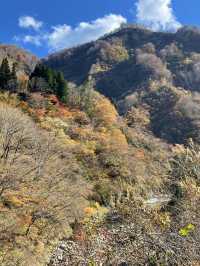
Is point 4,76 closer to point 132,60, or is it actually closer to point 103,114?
point 103,114

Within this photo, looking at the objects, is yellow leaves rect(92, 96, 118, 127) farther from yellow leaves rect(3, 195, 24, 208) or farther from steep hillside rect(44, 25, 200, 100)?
steep hillside rect(44, 25, 200, 100)

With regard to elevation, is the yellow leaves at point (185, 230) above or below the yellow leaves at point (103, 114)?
below

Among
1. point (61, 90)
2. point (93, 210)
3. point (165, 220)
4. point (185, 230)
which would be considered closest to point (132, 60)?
point (61, 90)

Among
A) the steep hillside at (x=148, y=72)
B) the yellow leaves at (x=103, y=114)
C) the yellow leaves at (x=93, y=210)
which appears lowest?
the yellow leaves at (x=93, y=210)

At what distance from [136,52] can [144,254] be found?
16440 cm

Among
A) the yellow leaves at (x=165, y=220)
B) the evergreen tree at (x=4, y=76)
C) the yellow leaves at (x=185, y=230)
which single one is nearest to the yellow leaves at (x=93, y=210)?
the yellow leaves at (x=165, y=220)

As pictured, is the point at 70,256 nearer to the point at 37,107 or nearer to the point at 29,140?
the point at 29,140

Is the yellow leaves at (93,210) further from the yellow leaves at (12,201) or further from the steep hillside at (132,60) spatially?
the steep hillside at (132,60)

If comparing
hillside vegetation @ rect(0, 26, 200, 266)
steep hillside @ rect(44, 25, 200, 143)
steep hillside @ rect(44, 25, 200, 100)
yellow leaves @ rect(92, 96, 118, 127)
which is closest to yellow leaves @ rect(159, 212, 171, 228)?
hillside vegetation @ rect(0, 26, 200, 266)

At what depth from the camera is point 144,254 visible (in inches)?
299

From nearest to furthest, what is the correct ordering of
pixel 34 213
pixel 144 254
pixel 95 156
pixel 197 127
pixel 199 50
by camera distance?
pixel 144 254, pixel 34 213, pixel 95 156, pixel 197 127, pixel 199 50

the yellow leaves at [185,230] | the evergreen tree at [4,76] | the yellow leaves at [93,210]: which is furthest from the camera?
the evergreen tree at [4,76]

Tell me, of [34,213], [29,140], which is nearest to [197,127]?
[29,140]

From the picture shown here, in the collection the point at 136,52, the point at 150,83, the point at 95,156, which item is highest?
the point at 136,52
